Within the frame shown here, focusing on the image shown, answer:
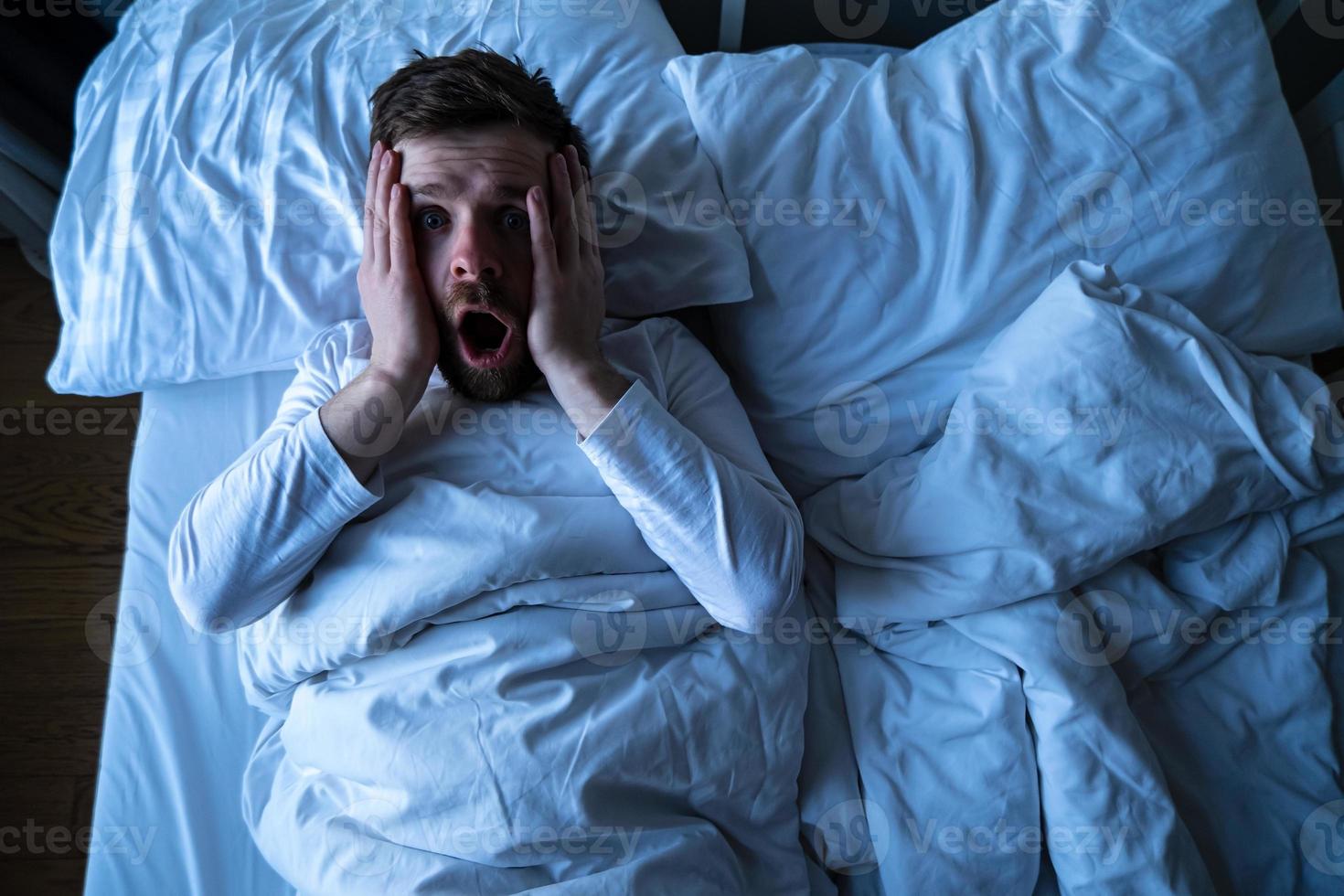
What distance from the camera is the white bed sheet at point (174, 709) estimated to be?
Result: 106 cm

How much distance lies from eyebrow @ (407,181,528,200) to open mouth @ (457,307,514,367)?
0.14 metres

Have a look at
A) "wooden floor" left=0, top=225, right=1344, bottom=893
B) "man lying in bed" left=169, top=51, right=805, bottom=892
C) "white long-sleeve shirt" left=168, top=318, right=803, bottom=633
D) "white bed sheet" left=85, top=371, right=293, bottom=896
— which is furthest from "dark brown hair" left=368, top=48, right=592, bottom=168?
"wooden floor" left=0, top=225, right=1344, bottom=893

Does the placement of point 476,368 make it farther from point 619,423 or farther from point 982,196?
point 982,196

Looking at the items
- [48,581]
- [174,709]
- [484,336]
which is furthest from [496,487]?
[48,581]

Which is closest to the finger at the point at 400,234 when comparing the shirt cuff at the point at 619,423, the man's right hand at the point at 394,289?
the man's right hand at the point at 394,289

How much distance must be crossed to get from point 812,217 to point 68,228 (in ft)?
3.57

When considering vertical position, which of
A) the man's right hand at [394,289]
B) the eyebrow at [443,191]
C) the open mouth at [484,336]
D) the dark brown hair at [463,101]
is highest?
the dark brown hair at [463,101]

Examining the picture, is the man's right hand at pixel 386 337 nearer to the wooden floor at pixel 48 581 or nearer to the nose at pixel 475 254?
the nose at pixel 475 254

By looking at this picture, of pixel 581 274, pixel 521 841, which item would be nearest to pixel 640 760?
pixel 521 841

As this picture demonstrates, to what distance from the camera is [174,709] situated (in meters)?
1.13

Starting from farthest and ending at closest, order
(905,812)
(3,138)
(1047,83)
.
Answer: (3,138), (1047,83), (905,812)

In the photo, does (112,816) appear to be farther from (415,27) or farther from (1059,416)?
(1059,416)

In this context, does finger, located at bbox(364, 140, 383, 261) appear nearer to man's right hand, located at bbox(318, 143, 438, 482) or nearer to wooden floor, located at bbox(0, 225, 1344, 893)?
man's right hand, located at bbox(318, 143, 438, 482)

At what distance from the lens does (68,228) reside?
1238 mm
